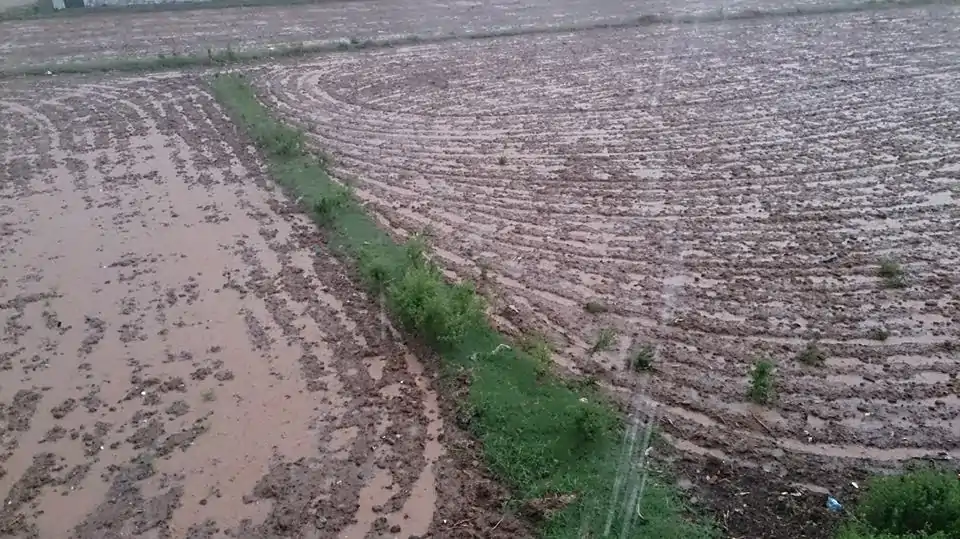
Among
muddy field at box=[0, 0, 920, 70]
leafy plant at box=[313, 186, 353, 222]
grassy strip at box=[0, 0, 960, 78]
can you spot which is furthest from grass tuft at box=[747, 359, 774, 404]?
muddy field at box=[0, 0, 920, 70]

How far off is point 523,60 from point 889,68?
7.72 m

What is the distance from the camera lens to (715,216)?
9.80 m

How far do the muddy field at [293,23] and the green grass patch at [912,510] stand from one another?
54.7 ft

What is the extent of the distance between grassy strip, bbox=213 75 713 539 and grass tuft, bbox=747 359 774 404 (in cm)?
124

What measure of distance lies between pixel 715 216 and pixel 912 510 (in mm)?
5232

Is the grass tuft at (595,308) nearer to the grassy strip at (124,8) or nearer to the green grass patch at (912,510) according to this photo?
the green grass patch at (912,510)

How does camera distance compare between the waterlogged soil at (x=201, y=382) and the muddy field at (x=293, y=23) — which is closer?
the waterlogged soil at (x=201, y=382)

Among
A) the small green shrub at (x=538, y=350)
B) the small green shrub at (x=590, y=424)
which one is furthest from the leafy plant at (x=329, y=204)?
the small green shrub at (x=590, y=424)

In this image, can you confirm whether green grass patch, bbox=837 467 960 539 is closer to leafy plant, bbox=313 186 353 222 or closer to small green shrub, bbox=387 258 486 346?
small green shrub, bbox=387 258 486 346

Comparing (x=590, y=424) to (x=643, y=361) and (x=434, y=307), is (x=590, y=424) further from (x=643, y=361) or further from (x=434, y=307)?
(x=434, y=307)

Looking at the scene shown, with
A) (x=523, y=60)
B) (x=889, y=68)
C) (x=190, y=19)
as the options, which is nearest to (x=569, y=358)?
(x=523, y=60)

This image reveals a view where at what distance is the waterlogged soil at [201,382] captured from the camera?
575 cm

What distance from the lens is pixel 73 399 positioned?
271 inches

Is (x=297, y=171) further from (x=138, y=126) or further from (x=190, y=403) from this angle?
(x=190, y=403)
